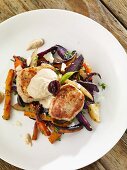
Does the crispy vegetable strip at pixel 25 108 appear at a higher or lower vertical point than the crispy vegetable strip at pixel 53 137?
higher

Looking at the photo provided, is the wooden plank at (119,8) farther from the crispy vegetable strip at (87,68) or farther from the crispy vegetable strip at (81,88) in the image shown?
the crispy vegetable strip at (81,88)

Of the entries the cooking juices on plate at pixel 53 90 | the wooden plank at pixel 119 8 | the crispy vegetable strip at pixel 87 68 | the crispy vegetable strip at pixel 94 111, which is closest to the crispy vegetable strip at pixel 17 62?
the cooking juices on plate at pixel 53 90

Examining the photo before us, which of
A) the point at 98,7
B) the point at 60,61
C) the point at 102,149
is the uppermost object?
the point at 98,7

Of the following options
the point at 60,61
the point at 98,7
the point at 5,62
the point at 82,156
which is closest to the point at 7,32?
the point at 5,62

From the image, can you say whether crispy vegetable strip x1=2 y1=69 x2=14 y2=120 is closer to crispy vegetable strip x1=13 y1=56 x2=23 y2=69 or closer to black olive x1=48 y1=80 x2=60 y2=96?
crispy vegetable strip x1=13 y1=56 x2=23 y2=69

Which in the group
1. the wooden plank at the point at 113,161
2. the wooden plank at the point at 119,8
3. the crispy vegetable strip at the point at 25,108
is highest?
the wooden plank at the point at 119,8

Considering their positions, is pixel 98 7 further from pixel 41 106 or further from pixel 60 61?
pixel 41 106
